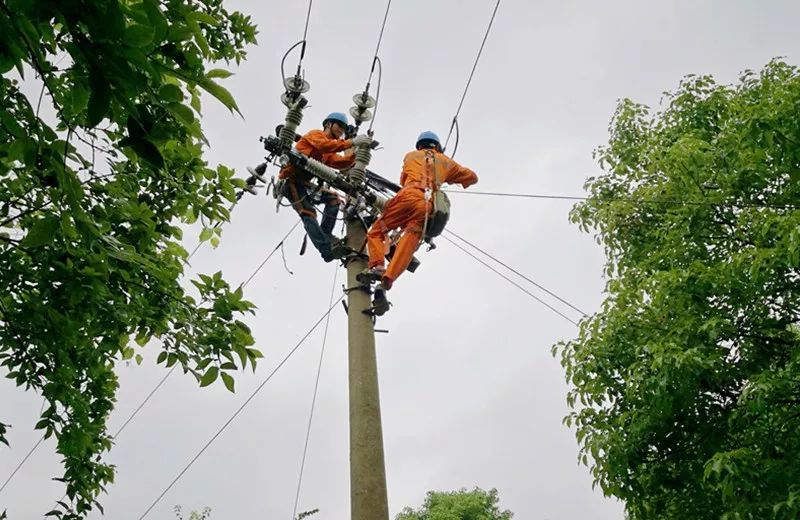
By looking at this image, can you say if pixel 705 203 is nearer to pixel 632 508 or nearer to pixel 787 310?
pixel 787 310

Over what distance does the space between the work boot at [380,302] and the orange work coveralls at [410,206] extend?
0.25 feet

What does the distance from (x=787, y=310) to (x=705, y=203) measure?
1.02 metres

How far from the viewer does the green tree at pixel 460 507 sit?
25562mm

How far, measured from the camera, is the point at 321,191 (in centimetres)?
546

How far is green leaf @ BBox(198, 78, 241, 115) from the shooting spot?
1.36 metres

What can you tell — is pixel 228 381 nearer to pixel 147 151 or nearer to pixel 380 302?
pixel 147 151

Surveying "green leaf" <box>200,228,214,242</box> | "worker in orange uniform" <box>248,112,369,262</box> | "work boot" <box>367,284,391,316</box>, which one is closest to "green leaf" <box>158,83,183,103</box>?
"green leaf" <box>200,228,214,242</box>

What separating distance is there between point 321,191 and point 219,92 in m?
4.10

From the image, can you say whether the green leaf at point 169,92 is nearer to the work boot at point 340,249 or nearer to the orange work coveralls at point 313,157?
the work boot at point 340,249

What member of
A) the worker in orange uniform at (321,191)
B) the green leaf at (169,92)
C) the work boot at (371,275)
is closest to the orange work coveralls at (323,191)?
the worker in orange uniform at (321,191)

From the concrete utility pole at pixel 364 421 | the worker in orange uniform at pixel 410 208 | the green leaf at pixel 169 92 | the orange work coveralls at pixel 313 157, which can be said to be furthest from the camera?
the orange work coveralls at pixel 313 157

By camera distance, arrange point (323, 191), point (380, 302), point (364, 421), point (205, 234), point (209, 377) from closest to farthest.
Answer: point (209, 377) → point (364, 421) → point (205, 234) → point (380, 302) → point (323, 191)

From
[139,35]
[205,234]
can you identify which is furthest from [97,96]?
[205,234]

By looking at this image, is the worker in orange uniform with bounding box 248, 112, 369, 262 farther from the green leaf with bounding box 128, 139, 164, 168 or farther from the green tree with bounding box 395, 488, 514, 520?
the green tree with bounding box 395, 488, 514, 520
